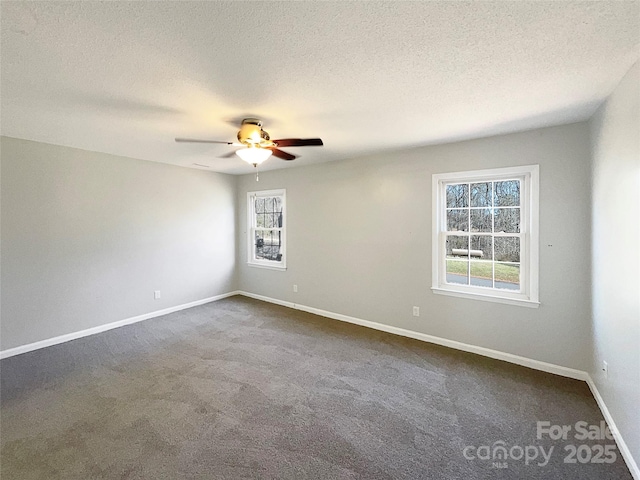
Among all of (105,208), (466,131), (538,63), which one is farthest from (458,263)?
(105,208)

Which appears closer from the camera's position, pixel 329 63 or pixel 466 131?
pixel 329 63

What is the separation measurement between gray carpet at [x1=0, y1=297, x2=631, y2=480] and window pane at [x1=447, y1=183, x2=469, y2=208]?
5.81ft

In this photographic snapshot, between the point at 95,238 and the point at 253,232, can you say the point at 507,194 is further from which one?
the point at 95,238

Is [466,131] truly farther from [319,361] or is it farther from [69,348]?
[69,348]

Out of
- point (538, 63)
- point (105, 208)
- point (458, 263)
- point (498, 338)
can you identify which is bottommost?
point (498, 338)

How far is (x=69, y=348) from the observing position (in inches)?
134

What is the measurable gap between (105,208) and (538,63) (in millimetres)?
4929

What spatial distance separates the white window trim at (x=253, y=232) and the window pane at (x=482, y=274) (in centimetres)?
300

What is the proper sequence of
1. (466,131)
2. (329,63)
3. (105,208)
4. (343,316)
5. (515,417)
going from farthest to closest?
(343,316) < (105,208) < (466,131) < (515,417) < (329,63)

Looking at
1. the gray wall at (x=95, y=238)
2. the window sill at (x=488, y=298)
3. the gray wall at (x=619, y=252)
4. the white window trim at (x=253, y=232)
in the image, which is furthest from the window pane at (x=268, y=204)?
the gray wall at (x=619, y=252)

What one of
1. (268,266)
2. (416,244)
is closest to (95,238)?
(268,266)

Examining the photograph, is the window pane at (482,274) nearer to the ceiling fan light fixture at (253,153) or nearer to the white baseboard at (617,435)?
the white baseboard at (617,435)

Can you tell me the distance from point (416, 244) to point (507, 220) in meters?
1.03

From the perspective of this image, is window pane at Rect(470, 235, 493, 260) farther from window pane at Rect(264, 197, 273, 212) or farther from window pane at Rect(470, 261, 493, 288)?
window pane at Rect(264, 197, 273, 212)
